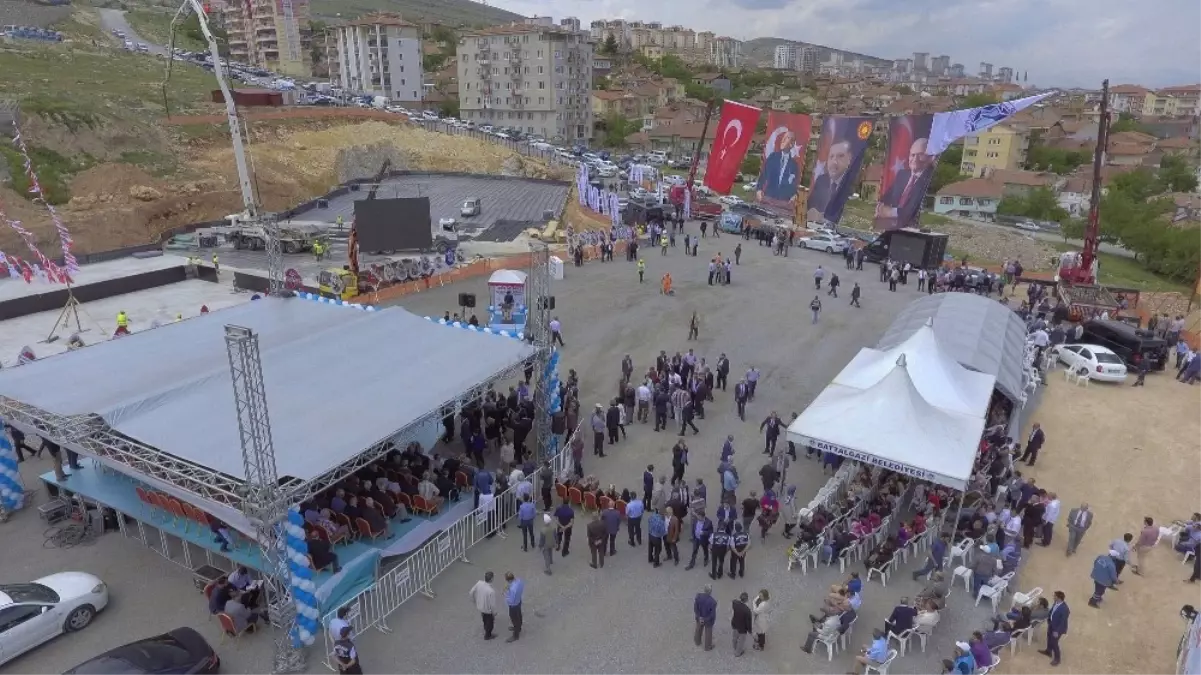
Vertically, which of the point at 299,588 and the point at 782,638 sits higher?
the point at 299,588

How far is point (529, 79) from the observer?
91.4 meters

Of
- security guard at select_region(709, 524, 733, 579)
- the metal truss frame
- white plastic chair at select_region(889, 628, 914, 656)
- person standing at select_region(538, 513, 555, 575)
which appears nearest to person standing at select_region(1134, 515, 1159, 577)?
white plastic chair at select_region(889, 628, 914, 656)

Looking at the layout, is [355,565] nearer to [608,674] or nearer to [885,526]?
[608,674]

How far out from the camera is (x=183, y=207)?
146 feet

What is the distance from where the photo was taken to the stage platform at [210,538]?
10.5m

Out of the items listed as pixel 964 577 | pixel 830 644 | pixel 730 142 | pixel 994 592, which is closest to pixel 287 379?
pixel 830 644

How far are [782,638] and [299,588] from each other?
656 centimetres

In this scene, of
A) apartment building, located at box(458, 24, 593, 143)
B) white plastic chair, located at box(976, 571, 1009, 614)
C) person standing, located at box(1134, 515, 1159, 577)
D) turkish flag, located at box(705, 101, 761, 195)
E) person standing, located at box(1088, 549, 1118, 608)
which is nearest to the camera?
white plastic chair, located at box(976, 571, 1009, 614)

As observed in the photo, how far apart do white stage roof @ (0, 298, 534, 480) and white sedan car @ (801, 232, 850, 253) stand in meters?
24.3

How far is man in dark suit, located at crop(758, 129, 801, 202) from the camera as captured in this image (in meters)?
32.7

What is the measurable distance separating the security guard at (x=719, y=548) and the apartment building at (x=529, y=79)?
84.6 metres

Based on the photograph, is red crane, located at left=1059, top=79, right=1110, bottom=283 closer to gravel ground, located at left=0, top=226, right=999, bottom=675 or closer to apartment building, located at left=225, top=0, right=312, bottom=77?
gravel ground, located at left=0, top=226, right=999, bottom=675

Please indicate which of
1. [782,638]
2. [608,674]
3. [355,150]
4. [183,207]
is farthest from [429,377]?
A: [355,150]

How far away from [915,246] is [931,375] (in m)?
19.0
